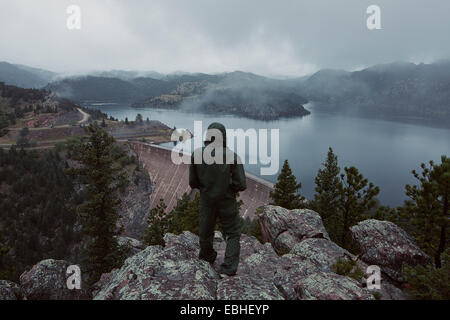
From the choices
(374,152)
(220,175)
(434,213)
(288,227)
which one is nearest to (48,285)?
(220,175)

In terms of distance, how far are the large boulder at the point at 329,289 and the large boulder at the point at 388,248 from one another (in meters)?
3.98

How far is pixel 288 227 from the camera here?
1265cm

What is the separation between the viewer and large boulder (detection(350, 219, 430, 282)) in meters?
8.57

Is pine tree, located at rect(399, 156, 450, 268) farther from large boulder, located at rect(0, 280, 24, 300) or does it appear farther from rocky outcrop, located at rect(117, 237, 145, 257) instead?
rocky outcrop, located at rect(117, 237, 145, 257)

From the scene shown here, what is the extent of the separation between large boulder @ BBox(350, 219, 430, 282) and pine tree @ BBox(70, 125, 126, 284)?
13014 millimetres

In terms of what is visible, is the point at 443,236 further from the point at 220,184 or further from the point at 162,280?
the point at 162,280

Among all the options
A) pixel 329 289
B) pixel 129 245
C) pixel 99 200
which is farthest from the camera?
pixel 129 245

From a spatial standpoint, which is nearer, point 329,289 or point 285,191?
point 329,289

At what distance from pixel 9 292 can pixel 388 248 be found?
12.8 metres

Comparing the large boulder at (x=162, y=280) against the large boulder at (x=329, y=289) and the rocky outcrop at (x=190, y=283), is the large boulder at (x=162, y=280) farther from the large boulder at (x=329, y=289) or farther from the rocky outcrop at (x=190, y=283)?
the large boulder at (x=329, y=289)

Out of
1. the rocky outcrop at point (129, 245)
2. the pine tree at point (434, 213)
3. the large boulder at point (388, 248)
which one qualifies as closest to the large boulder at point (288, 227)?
the large boulder at point (388, 248)

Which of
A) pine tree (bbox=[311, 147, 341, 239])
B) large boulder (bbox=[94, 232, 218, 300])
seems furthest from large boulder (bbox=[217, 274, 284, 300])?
pine tree (bbox=[311, 147, 341, 239])

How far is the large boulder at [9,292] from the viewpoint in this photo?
6934mm
